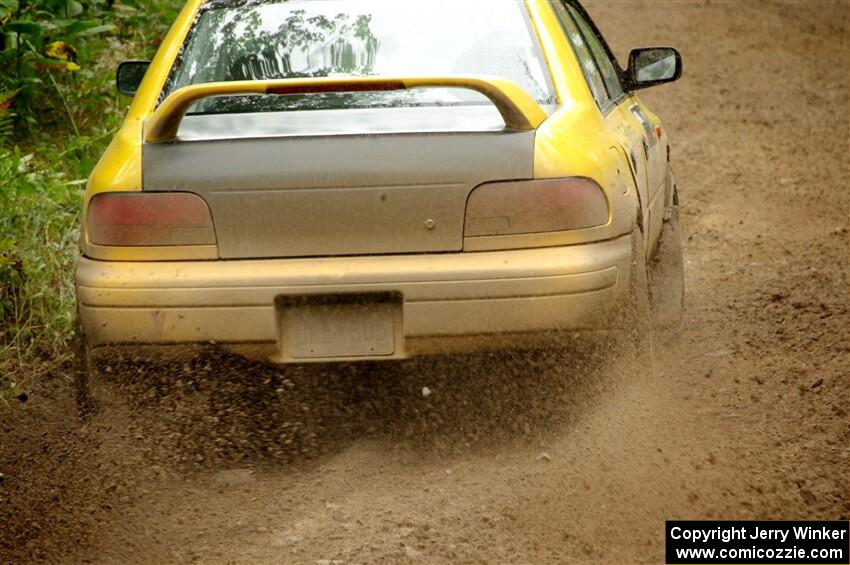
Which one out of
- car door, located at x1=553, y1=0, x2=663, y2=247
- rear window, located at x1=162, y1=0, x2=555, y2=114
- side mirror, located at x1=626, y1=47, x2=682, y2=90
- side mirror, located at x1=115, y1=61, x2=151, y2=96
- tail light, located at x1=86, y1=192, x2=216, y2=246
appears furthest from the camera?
side mirror, located at x1=626, y1=47, x2=682, y2=90

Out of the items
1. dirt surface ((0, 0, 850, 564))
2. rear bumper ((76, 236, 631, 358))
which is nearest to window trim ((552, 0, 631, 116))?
rear bumper ((76, 236, 631, 358))

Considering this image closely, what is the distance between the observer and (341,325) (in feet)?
11.7

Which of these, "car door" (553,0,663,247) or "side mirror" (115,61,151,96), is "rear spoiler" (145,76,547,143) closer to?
"car door" (553,0,663,247)

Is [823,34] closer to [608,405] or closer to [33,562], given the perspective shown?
[608,405]

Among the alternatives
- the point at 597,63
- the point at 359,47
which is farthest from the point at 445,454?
the point at 597,63

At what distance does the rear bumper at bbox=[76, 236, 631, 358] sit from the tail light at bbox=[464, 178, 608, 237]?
8 cm

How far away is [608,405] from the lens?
400 centimetres

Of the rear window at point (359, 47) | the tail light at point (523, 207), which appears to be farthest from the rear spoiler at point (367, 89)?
the rear window at point (359, 47)

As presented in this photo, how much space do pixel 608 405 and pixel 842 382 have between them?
1089 millimetres

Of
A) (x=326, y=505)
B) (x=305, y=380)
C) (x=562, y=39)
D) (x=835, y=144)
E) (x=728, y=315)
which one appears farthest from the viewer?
(x=835, y=144)

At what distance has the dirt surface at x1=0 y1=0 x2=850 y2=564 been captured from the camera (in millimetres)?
3254

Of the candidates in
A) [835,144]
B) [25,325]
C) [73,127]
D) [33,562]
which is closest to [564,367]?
[33,562]

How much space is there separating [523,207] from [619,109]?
1296mm

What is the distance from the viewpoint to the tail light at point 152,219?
3578mm
